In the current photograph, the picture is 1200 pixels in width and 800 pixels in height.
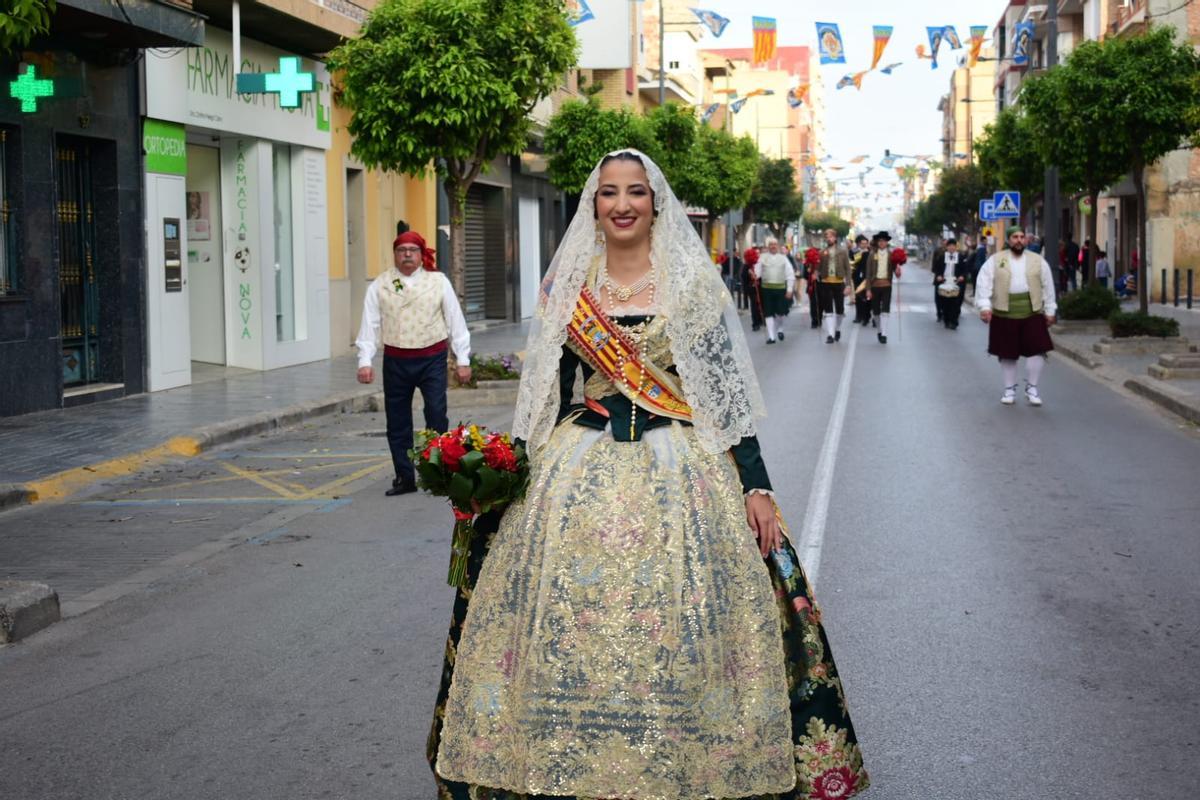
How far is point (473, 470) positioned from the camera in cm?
376

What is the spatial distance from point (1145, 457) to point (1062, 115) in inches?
614

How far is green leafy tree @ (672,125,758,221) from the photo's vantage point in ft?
152

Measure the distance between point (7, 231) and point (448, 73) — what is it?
4916 mm

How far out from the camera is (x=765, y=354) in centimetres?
2408

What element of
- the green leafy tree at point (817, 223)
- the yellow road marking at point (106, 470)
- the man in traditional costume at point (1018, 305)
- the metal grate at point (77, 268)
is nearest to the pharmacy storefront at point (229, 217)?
the metal grate at point (77, 268)

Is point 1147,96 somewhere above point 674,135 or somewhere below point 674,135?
below

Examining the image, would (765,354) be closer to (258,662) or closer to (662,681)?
(258,662)

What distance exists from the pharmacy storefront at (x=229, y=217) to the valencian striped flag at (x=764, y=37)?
46.6 ft

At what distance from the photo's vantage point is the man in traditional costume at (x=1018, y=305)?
603 inches

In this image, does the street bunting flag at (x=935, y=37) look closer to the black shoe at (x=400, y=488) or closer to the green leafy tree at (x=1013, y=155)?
the green leafy tree at (x=1013, y=155)

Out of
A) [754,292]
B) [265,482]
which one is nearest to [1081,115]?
[754,292]

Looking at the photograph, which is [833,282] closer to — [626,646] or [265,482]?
[265,482]

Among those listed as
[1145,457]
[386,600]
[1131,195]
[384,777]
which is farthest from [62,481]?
[1131,195]

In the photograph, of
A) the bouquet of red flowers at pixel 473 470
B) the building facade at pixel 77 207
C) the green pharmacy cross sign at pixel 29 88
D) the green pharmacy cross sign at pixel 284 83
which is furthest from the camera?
the green pharmacy cross sign at pixel 284 83
